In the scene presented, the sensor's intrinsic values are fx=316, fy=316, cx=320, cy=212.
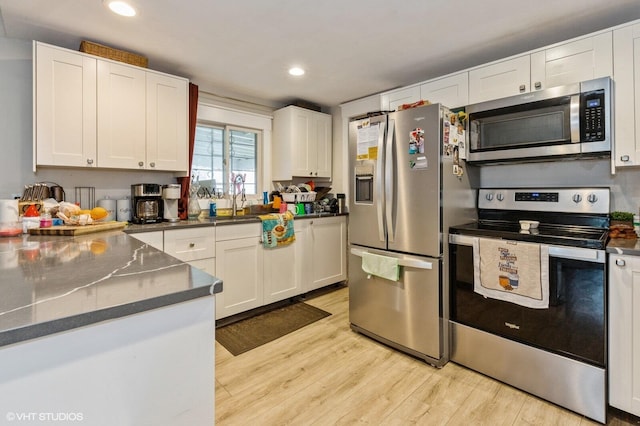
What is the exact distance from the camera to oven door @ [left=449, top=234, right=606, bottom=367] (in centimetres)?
165

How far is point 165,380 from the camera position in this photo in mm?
820

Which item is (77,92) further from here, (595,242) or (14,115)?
(595,242)

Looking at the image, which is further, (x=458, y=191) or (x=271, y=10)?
(x=458, y=191)

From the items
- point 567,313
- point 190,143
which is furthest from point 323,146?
point 567,313

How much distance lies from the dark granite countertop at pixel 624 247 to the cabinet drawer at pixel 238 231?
8.21 feet

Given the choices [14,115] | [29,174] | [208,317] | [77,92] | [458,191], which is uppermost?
[77,92]

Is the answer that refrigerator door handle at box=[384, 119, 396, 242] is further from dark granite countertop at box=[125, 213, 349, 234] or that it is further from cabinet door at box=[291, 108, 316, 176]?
cabinet door at box=[291, 108, 316, 176]

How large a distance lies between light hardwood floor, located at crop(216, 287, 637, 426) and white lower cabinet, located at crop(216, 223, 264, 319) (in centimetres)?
46

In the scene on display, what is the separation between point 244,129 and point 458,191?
2.47 meters

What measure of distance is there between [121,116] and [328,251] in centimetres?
236

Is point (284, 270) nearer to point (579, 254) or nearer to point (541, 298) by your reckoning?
point (541, 298)

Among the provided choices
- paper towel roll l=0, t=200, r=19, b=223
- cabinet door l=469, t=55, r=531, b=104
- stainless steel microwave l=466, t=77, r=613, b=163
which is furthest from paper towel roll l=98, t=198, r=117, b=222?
cabinet door l=469, t=55, r=531, b=104

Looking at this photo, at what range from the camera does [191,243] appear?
256 centimetres

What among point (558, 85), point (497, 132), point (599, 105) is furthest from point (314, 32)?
point (599, 105)
